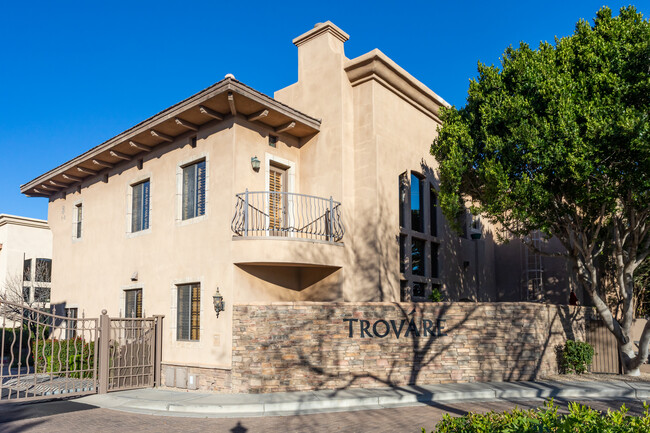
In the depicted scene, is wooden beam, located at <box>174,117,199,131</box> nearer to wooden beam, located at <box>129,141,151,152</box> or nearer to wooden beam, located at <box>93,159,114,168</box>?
wooden beam, located at <box>129,141,151,152</box>

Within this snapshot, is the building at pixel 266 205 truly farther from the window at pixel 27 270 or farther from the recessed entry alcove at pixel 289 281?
the window at pixel 27 270

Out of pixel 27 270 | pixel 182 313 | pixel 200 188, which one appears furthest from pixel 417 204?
pixel 27 270

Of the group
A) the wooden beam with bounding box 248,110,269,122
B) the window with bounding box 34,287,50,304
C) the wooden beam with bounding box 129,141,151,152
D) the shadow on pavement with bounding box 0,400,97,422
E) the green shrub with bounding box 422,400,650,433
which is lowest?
the shadow on pavement with bounding box 0,400,97,422

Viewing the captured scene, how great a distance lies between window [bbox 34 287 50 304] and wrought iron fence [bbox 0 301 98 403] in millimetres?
4069

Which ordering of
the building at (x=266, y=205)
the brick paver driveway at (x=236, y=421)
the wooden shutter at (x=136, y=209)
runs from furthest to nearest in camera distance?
the wooden shutter at (x=136, y=209) < the building at (x=266, y=205) < the brick paver driveway at (x=236, y=421)

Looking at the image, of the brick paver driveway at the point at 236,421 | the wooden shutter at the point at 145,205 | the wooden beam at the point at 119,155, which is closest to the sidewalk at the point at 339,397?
the brick paver driveway at the point at 236,421

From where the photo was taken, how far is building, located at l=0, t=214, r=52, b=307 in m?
29.2

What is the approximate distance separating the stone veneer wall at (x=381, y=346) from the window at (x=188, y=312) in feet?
6.22

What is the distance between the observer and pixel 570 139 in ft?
42.7

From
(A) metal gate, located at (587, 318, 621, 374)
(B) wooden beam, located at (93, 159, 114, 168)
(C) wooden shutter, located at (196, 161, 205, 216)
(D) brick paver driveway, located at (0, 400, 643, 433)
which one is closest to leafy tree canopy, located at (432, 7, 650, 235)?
(A) metal gate, located at (587, 318, 621, 374)

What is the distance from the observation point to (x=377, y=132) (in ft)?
52.4

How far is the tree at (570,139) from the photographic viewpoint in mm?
12852

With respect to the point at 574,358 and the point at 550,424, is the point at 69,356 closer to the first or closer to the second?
the point at 574,358

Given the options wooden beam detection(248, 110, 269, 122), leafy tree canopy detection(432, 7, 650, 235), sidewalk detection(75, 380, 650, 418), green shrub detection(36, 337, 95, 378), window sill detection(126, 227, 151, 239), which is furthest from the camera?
window sill detection(126, 227, 151, 239)
